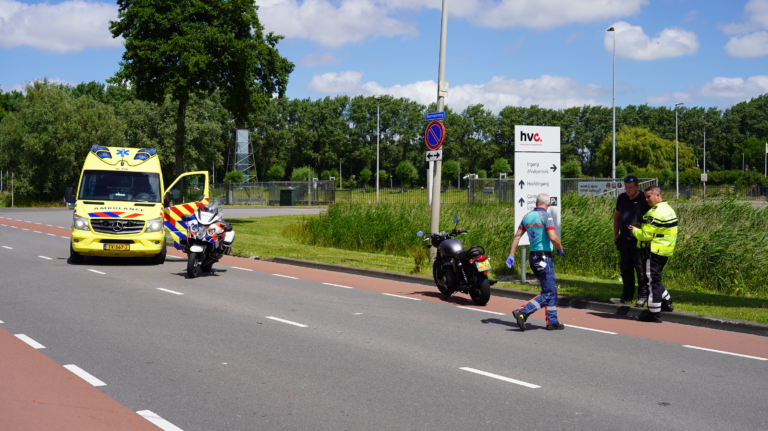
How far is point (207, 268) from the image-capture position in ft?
45.0

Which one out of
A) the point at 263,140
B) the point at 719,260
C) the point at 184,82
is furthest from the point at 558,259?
the point at 263,140

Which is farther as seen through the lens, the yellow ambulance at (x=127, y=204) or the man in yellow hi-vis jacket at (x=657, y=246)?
the yellow ambulance at (x=127, y=204)

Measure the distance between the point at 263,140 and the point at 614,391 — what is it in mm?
115258

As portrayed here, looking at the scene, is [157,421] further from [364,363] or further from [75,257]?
[75,257]

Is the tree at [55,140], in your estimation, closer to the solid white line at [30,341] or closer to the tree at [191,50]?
the tree at [191,50]

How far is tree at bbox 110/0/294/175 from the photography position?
1149 inches

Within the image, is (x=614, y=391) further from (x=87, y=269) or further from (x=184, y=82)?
(x=184, y=82)

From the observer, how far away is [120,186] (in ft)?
50.9

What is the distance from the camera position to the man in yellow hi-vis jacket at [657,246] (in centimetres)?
910

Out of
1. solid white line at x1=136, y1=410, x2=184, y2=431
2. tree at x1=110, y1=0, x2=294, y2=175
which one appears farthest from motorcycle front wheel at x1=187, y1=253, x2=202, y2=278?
tree at x1=110, y1=0, x2=294, y2=175

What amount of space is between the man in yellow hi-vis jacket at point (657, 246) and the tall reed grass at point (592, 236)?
159 inches

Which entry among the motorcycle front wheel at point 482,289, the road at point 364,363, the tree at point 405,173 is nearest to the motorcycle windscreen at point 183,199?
the road at point 364,363

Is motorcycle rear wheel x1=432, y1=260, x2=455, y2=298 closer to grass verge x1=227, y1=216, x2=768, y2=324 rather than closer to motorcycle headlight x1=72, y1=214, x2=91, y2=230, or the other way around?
grass verge x1=227, y1=216, x2=768, y2=324

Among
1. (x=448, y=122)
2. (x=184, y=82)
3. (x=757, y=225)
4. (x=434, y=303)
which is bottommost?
(x=434, y=303)
